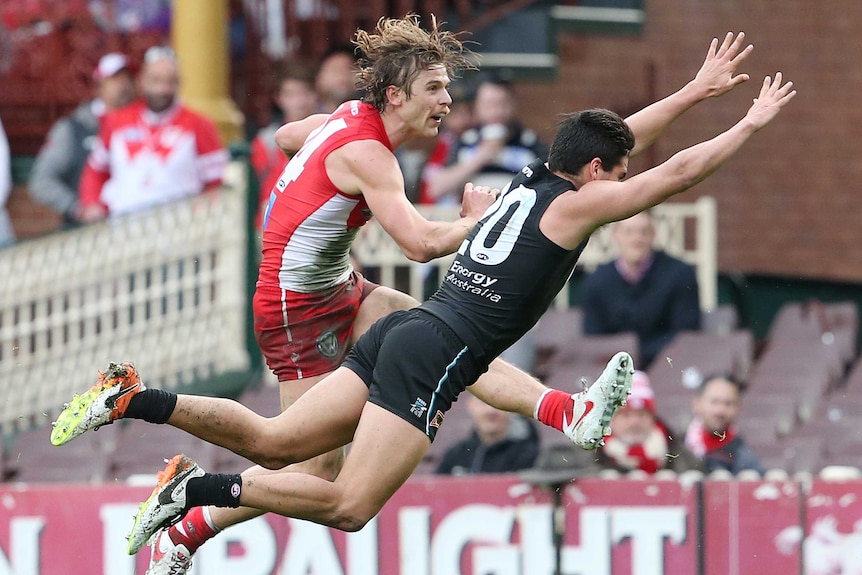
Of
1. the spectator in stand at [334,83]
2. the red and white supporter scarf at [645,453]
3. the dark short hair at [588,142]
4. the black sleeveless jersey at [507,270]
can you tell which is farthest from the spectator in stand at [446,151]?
the dark short hair at [588,142]

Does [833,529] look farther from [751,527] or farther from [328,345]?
[328,345]

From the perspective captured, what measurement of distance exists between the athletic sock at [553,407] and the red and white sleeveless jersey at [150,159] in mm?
4624

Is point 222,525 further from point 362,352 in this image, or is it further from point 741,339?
point 741,339

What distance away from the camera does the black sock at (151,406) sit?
7.59 m

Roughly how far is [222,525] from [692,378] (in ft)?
11.9

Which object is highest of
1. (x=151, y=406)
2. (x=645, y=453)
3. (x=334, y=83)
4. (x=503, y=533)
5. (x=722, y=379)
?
(x=334, y=83)

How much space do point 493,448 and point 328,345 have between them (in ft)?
7.12

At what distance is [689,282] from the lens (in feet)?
36.8

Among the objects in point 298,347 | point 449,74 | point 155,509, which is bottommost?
point 155,509

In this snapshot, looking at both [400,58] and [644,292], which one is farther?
[644,292]

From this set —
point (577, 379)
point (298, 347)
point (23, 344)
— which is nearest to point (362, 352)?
point (298, 347)

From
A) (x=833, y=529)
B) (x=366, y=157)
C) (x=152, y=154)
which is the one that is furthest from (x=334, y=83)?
(x=833, y=529)

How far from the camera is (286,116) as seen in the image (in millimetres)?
11852

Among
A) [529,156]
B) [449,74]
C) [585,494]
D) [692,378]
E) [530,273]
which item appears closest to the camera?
[530,273]
